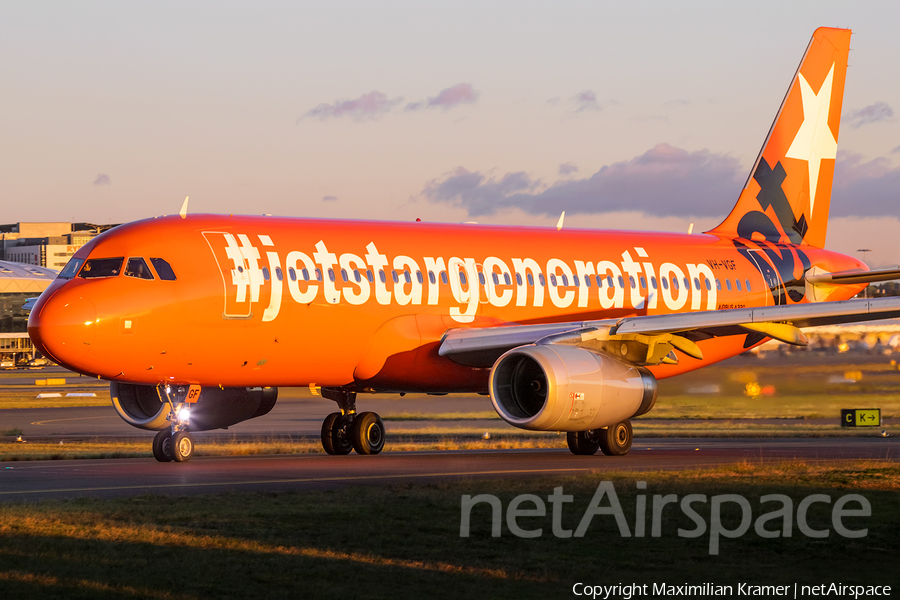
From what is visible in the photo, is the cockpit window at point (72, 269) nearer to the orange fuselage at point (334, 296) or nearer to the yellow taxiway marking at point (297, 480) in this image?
the orange fuselage at point (334, 296)

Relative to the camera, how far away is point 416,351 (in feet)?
84.8

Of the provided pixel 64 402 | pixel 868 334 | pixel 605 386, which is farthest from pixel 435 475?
pixel 64 402

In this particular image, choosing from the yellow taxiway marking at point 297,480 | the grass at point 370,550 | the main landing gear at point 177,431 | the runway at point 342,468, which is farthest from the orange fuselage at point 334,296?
the grass at point 370,550

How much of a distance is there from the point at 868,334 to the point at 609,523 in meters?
28.3

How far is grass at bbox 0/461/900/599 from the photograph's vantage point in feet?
37.1

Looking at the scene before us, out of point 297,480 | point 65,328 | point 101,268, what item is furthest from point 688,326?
point 65,328

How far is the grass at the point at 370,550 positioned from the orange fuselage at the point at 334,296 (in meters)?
6.12

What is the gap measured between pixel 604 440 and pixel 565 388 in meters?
4.24

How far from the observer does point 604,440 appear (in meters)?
26.6

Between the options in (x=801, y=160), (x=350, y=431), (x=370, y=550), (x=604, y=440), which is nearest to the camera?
(x=370, y=550)

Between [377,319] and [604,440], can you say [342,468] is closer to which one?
[377,319]

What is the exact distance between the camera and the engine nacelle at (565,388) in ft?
74.8

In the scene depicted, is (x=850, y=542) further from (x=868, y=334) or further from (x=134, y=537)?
(x=868, y=334)

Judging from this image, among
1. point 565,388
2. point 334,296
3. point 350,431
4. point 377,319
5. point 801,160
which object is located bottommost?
point 350,431
